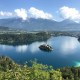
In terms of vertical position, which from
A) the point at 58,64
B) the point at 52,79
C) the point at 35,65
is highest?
the point at 35,65

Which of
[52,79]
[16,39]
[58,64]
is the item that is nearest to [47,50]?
[58,64]

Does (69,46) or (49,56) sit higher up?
(69,46)

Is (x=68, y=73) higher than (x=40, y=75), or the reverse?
(x=40, y=75)

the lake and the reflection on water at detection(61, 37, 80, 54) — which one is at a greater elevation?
the reflection on water at detection(61, 37, 80, 54)

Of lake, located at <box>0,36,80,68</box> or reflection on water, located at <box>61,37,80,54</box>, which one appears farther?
reflection on water, located at <box>61,37,80,54</box>

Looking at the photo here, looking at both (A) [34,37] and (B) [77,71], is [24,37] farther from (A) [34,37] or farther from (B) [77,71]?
(B) [77,71]

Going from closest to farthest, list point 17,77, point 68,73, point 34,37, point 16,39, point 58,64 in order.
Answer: point 17,77 < point 68,73 < point 58,64 < point 16,39 < point 34,37

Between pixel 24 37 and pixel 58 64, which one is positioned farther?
pixel 24 37

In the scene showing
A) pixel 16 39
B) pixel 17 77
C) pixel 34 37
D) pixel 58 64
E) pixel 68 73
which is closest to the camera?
pixel 17 77

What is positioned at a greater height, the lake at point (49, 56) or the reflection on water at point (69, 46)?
the reflection on water at point (69, 46)

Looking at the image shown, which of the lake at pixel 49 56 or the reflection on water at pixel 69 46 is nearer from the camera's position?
the lake at pixel 49 56

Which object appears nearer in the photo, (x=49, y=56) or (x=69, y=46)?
(x=49, y=56)
